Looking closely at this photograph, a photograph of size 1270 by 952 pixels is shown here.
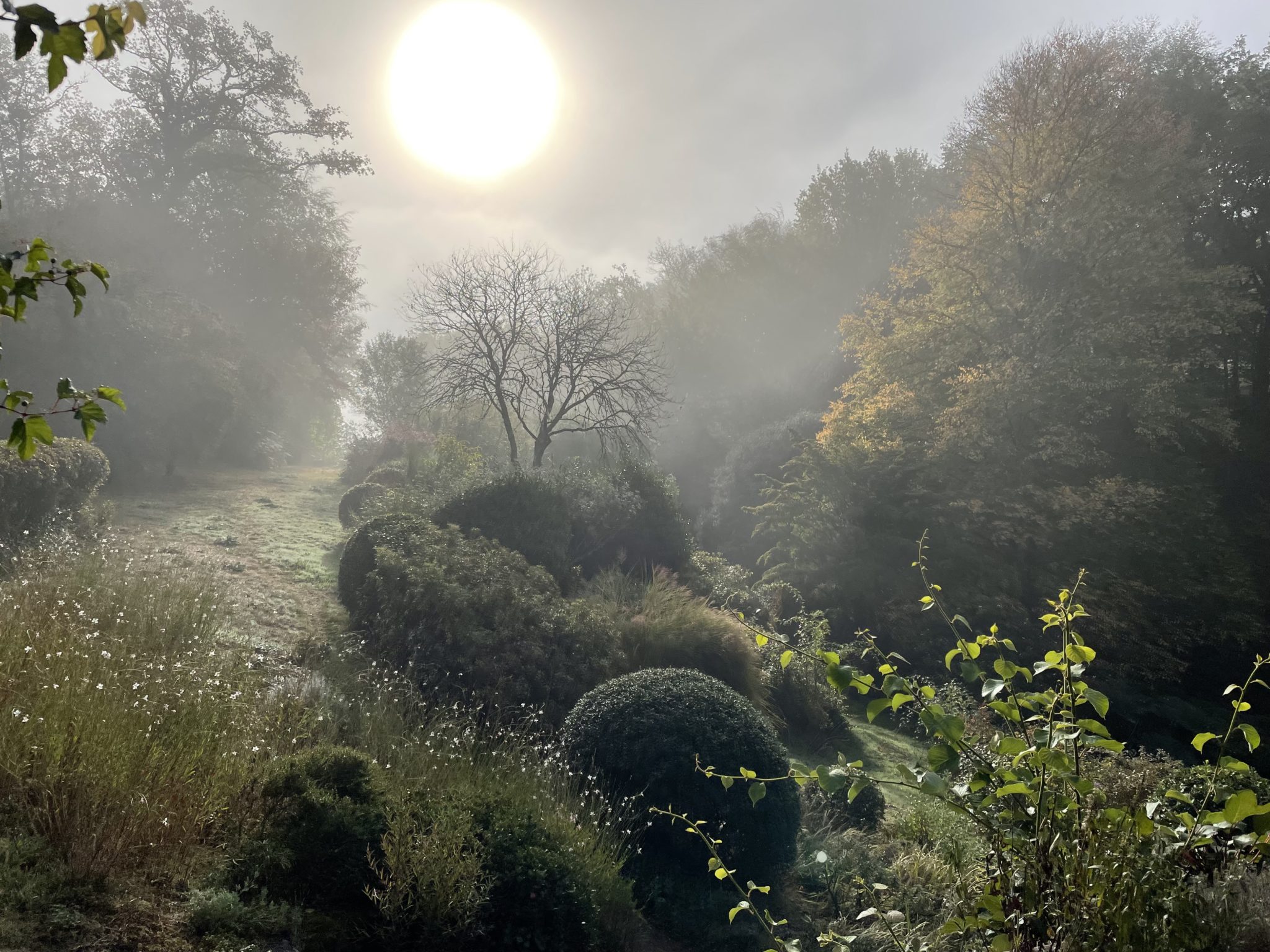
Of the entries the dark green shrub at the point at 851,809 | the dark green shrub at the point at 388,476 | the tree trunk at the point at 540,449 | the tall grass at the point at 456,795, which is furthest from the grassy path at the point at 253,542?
the dark green shrub at the point at 851,809

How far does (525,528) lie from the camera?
497 inches

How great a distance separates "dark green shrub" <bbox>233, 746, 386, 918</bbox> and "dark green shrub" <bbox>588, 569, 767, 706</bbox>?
465cm

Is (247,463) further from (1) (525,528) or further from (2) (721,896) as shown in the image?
(2) (721,896)

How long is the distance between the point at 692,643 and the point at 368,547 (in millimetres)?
5076

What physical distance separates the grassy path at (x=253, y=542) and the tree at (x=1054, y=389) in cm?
1007

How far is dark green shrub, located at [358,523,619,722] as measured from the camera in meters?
7.33

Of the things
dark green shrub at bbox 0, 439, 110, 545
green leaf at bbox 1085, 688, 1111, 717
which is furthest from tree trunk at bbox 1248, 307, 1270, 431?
dark green shrub at bbox 0, 439, 110, 545

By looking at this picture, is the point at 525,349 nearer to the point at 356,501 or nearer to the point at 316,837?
the point at 356,501

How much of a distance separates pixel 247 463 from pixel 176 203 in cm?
938

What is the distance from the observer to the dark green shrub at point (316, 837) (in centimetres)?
358

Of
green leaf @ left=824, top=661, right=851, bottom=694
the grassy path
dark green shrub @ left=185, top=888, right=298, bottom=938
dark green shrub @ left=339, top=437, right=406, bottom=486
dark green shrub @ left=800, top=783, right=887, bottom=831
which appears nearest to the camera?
green leaf @ left=824, top=661, right=851, bottom=694

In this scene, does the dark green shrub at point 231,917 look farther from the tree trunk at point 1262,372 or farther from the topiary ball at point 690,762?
the tree trunk at point 1262,372

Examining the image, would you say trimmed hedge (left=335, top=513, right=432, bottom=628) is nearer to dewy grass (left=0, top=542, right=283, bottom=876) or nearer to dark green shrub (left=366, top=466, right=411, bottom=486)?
dewy grass (left=0, top=542, right=283, bottom=876)

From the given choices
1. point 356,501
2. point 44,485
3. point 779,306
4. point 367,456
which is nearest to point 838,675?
point 44,485
